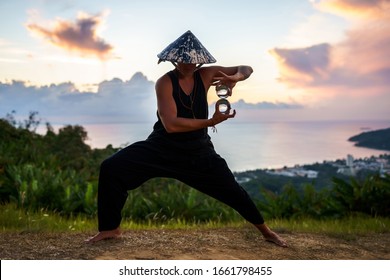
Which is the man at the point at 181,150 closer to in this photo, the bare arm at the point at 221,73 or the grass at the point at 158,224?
the bare arm at the point at 221,73

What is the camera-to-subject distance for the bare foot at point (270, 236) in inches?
216

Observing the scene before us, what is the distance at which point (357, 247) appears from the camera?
5738mm

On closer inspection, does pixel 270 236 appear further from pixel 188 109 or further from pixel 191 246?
pixel 188 109

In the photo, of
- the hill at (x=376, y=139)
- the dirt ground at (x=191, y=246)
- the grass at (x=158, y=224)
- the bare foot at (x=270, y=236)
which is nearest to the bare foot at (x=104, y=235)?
the dirt ground at (x=191, y=246)

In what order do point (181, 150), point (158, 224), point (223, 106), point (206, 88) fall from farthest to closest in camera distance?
point (158, 224) < point (206, 88) < point (181, 150) < point (223, 106)

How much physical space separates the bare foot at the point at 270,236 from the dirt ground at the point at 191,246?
0.05 meters

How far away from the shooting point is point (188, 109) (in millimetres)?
5023

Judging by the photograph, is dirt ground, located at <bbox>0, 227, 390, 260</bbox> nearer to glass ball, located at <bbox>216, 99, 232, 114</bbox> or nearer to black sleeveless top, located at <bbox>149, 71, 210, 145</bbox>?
black sleeveless top, located at <bbox>149, 71, 210, 145</bbox>

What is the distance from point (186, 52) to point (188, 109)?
0.48 metres

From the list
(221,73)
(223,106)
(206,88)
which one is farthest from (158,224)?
(223,106)

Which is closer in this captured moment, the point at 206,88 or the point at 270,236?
the point at 206,88

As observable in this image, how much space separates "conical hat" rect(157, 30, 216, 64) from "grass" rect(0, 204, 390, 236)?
7.26ft


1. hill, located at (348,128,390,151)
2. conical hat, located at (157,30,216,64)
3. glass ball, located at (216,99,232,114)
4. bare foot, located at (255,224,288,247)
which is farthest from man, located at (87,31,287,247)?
hill, located at (348,128,390,151)
